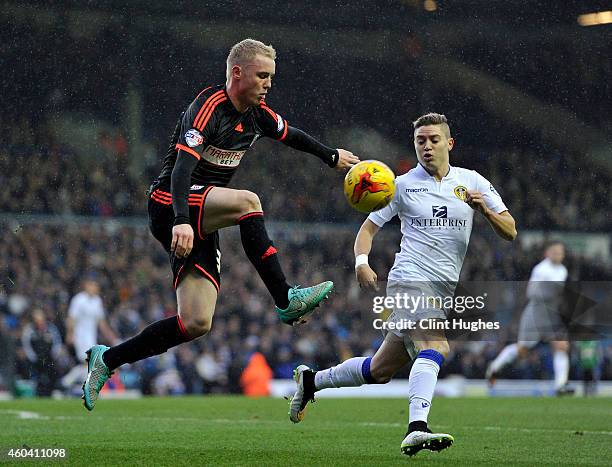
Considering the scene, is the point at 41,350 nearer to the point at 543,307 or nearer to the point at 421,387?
the point at 543,307

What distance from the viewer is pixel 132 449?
6.02m

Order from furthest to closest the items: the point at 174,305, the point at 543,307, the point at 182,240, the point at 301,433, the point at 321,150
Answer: the point at 174,305 → the point at 543,307 → the point at 301,433 → the point at 321,150 → the point at 182,240

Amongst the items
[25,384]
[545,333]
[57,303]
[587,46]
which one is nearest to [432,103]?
[587,46]

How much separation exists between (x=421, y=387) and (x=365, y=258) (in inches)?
36.1

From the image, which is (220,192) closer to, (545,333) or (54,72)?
(545,333)

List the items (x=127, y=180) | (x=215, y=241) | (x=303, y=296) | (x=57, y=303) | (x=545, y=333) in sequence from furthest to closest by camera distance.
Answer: (x=127, y=180), (x=57, y=303), (x=545, y=333), (x=215, y=241), (x=303, y=296)

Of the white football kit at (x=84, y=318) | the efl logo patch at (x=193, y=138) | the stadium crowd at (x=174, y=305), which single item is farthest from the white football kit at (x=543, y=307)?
the efl logo patch at (x=193, y=138)

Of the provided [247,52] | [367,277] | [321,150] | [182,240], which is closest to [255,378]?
[321,150]

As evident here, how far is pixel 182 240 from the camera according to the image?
533cm

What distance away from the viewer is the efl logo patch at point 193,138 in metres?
5.60

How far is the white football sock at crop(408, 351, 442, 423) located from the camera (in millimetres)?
5609

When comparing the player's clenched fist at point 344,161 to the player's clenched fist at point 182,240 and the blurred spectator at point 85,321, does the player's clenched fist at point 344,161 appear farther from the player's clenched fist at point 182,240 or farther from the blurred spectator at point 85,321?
the blurred spectator at point 85,321

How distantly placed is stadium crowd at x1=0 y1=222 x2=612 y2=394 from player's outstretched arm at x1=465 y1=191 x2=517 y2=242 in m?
10.7

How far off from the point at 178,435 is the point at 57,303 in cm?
1085
